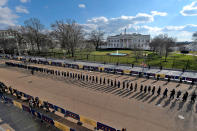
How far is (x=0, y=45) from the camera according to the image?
4997cm

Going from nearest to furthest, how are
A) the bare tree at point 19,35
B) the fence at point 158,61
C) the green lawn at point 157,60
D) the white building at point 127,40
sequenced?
1. the fence at point 158,61
2. the green lawn at point 157,60
3. the bare tree at point 19,35
4. the white building at point 127,40

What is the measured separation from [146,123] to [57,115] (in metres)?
6.84

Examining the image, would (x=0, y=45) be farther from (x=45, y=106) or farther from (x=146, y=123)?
(x=146, y=123)

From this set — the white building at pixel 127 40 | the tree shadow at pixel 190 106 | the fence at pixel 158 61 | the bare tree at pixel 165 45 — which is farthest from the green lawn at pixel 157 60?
the white building at pixel 127 40

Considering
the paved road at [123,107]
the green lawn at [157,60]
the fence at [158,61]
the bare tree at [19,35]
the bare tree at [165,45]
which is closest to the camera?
the paved road at [123,107]

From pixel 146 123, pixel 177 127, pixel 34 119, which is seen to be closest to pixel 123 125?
pixel 146 123

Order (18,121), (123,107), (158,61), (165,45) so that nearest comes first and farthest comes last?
1. (18,121)
2. (123,107)
3. (158,61)
4. (165,45)

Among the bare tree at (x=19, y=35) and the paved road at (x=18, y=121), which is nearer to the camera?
the paved road at (x=18, y=121)

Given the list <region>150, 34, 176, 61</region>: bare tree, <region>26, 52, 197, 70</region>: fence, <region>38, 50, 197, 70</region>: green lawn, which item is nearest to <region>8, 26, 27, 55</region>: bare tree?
<region>38, 50, 197, 70</region>: green lawn

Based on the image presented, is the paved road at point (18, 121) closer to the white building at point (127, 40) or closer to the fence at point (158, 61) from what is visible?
the fence at point (158, 61)

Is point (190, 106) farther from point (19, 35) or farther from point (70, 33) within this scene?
point (19, 35)

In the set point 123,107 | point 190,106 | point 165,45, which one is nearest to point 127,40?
point 165,45

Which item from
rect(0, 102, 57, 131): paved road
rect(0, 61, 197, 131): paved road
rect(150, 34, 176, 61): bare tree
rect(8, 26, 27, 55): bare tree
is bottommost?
rect(0, 102, 57, 131): paved road

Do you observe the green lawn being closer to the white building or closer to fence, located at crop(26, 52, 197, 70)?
fence, located at crop(26, 52, 197, 70)
